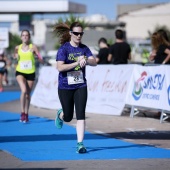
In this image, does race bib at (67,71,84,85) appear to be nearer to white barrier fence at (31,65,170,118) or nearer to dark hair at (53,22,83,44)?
dark hair at (53,22,83,44)

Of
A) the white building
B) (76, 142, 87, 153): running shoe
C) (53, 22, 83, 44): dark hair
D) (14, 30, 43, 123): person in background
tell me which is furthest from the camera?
the white building

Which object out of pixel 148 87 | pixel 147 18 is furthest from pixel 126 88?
pixel 147 18

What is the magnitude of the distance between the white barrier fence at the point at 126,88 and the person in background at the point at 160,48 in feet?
2.25

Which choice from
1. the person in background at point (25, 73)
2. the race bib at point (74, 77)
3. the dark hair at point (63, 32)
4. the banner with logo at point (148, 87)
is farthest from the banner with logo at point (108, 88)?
the race bib at point (74, 77)

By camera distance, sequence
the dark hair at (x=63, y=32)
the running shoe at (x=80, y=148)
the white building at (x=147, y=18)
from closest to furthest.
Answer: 1. the running shoe at (x=80, y=148)
2. the dark hair at (x=63, y=32)
3. the white building at (x=147, y=18)

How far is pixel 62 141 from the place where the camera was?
1173 cm

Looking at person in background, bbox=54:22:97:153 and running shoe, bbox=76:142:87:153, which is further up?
person in background, bbox=54:22:97:153

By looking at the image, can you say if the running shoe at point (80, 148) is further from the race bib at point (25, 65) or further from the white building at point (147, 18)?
the white building at point (147, 18)

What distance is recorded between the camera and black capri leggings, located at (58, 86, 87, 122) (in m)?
10.2

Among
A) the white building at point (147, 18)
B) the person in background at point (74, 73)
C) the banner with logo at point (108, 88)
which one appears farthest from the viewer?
the white building at point (147, 18)

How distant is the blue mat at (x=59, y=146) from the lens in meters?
9.92

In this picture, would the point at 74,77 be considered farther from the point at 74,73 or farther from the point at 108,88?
the point at 108,88

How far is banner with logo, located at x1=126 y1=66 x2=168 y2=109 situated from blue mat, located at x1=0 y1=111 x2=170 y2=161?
2220 millimetres

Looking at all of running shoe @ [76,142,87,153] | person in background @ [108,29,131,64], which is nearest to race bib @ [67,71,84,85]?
running shoe @ [76,142,87,153]
